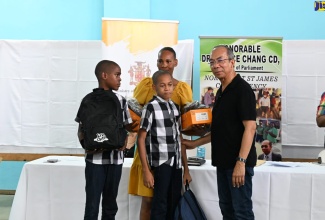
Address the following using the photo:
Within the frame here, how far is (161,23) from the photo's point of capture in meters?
5.21

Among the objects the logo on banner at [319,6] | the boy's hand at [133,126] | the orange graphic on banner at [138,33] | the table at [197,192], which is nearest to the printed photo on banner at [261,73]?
the orange graphic on banner at [138,33]

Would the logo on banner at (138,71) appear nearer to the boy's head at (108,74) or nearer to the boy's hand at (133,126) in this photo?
the boy's hand at (133,126)

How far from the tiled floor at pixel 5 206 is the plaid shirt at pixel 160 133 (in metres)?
2.59

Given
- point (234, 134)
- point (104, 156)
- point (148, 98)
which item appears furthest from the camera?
point (148, 98)

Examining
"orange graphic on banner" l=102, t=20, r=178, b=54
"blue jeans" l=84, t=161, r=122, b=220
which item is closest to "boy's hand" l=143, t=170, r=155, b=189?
"blue jeans" l=84, t=161, r=122, b=220

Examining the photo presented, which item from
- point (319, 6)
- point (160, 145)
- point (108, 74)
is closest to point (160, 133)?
point (160, 145)

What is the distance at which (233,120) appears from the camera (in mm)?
2713

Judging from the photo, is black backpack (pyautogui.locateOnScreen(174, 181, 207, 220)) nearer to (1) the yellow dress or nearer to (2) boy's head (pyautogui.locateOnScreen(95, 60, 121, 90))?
(1) the yellow dress

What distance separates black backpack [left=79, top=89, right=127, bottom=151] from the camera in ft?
9.09

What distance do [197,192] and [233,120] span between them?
842 mm

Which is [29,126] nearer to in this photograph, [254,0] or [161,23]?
[161,23]

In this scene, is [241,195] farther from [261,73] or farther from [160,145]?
[261,73]

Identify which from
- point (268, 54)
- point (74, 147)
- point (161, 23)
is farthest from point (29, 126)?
point (268, 54)

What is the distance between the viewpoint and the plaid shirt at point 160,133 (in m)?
2.95
